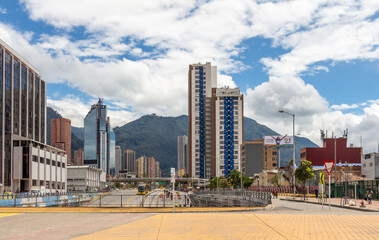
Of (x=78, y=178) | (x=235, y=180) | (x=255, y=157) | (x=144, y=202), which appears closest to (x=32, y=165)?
(x=144, y=202)

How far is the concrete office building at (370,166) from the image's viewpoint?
97.0 meters

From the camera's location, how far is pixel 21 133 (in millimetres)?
110938

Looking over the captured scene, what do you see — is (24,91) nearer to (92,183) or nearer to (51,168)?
(51,168)

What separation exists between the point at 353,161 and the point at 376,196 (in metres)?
81.1

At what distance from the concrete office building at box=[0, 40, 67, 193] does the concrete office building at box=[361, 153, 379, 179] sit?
3041 inches

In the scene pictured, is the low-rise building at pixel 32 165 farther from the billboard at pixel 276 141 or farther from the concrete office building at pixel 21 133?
the billboard at pixel 276 141

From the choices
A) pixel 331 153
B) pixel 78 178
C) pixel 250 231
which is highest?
pixel 331 153

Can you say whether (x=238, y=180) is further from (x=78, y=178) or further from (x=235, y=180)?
(x=78, y=178)

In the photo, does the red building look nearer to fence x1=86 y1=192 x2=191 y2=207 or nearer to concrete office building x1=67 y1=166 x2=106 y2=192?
fence x1=86 y1=192 x2=191 y2=207

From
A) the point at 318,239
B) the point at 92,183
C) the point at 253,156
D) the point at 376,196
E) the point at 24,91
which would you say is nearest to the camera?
the point at 318,239

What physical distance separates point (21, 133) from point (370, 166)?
8413cm

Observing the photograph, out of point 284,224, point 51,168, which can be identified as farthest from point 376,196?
point 51,168

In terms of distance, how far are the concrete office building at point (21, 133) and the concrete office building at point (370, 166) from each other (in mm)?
77244

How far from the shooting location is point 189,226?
66.2ft
